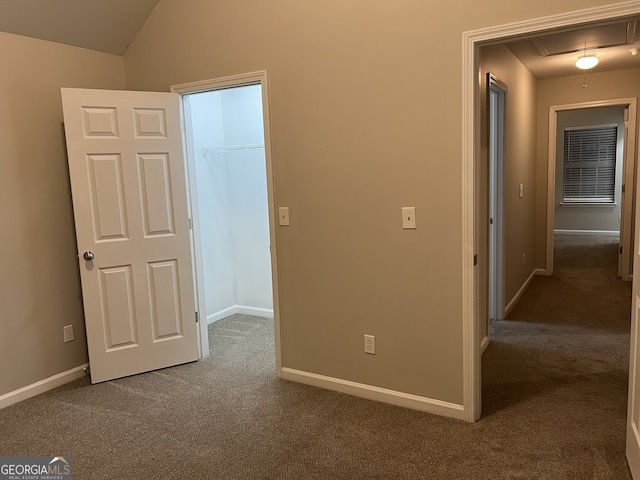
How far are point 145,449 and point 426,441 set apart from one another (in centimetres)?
147

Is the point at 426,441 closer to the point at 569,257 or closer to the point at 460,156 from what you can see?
the point at 460,156

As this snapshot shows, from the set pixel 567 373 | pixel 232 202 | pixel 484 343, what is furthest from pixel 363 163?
pixel 232 202

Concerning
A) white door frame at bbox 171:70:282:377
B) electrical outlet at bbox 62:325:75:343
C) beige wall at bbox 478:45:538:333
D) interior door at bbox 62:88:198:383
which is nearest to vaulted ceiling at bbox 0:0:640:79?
beige wall at bbox 478:45:538:333

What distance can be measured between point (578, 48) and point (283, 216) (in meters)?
3.43

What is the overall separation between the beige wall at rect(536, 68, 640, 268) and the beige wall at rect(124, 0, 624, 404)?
13.5ft

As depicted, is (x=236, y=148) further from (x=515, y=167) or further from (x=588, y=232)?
(x=588, y=232)

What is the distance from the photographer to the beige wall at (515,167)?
3.60 m

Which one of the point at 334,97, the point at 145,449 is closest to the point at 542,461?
the point at 145,449

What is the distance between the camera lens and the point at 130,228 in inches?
131

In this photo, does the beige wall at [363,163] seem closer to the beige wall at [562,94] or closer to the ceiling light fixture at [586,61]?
the ceiling light fixture at [586,61]

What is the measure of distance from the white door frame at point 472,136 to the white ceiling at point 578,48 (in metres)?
1.50

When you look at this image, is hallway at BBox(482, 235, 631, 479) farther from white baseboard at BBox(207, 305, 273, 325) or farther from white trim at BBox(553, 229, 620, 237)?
white trim at BBox(553, 229, 620, 237)

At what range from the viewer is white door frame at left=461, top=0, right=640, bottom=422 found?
2.15 meters

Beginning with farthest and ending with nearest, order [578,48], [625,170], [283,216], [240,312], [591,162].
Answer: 1. [591,162]
2. [625,170]
3. [240,312]
4. [578,48]
5. [283,216]
